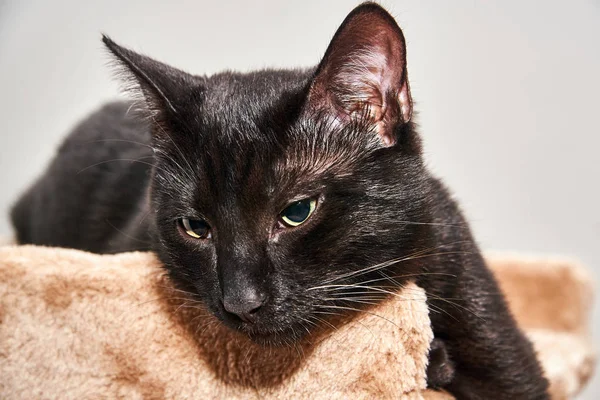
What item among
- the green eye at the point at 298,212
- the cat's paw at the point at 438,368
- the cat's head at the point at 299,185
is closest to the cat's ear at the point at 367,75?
the cat's head at the point at 299,185

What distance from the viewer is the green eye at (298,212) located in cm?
91

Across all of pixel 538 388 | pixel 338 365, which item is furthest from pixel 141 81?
pixel 538 388

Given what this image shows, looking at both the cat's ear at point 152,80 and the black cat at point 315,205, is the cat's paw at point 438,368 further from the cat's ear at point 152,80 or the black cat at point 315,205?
the cat's ear at point 152,80

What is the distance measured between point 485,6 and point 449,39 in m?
0.16

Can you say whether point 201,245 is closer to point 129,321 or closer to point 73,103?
point 129,321

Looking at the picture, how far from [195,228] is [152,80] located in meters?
0.25

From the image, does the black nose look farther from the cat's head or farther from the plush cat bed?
the plush cat bed

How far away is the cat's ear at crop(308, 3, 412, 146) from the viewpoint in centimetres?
88

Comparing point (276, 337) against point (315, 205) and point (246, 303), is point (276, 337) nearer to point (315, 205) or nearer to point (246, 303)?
point (246, 303)

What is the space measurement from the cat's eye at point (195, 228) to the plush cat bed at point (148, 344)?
12cm

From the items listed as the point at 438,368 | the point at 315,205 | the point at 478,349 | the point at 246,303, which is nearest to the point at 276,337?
the point at 246,303

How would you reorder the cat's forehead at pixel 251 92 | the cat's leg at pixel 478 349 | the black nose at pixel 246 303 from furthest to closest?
the cat's leg at pixel 478 349 → the cat's forehead at pixel 251 92 → the black nose at pixel 246 303

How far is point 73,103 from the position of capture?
92.4 inches

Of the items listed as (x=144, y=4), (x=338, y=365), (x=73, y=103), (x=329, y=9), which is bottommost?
(x=73, y=103)
